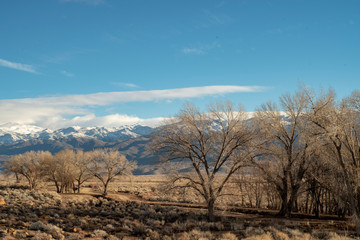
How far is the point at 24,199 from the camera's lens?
103 feet

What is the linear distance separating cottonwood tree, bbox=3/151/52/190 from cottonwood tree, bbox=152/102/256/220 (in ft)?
118

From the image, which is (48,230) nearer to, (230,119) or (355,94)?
(230,119)

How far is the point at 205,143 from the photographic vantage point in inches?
922

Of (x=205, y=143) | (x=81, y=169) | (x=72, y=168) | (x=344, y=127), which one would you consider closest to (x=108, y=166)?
(x=81, y=169)

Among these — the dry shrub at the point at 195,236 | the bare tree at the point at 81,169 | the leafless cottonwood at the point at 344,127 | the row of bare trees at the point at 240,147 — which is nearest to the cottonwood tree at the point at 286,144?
the row of bare trees at the point at 240,147

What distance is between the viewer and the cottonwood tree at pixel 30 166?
4912 centimetres

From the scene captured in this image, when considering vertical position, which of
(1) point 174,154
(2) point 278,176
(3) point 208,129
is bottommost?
(2) point 278,176

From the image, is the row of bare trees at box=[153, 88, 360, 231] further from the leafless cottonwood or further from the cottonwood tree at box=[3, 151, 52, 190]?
the cottonwood tree at box=[3, 151, 52, 190]

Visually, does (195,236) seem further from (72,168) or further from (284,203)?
(72,168)

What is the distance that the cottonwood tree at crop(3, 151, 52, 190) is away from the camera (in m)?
49.1

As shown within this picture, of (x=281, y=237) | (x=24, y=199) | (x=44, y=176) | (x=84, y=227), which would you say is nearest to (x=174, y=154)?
(x=84, y=227)

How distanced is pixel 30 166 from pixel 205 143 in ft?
→ 131

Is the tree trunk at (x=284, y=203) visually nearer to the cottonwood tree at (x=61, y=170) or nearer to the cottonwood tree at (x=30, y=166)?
the cottonwood tree at (x=61, y=170)

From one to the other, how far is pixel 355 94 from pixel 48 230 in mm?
22694
